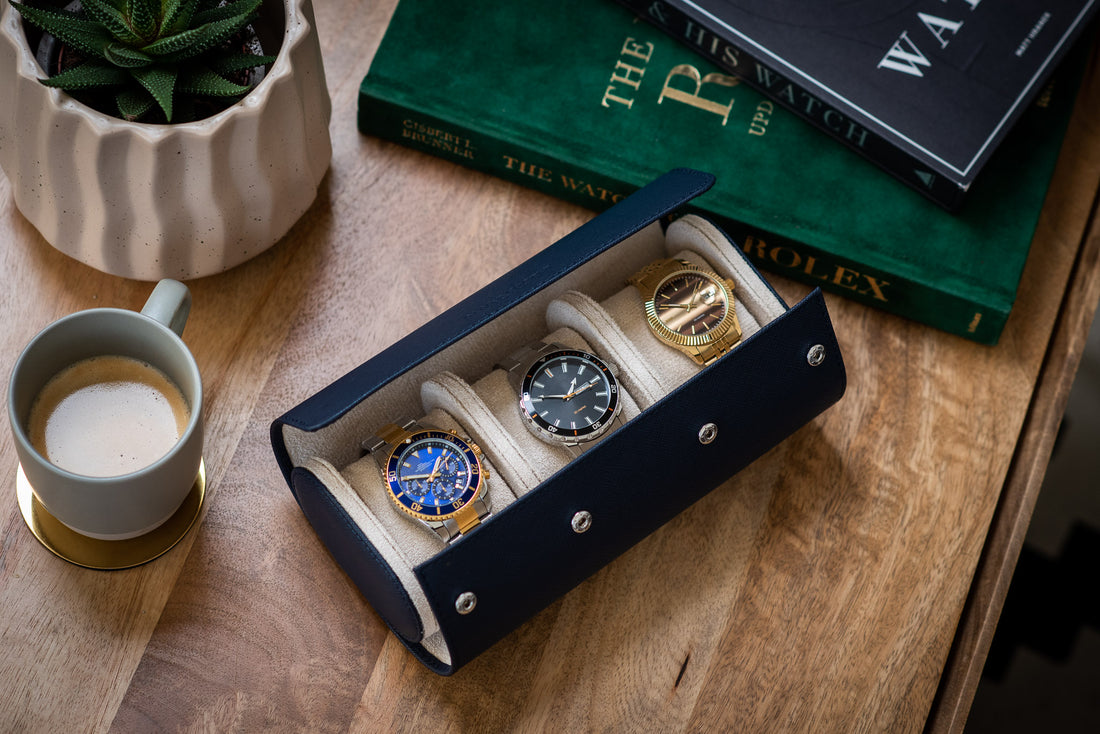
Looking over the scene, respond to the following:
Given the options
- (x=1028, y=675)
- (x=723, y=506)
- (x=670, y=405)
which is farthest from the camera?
(x=1028, y=675)

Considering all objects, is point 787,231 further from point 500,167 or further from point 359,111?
point 359,111

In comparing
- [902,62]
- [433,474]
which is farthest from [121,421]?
[902,62]

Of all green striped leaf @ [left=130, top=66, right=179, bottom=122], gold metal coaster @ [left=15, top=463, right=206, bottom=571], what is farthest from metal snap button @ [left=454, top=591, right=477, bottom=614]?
green striped leaf @ [left=130, top=66, right=179, bottom=122]

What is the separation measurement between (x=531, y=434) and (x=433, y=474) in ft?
0.27

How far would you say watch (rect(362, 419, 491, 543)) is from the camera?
2.40 feet

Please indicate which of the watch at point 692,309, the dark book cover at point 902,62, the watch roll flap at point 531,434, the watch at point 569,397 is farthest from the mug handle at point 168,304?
the dark book cover at point 902,62

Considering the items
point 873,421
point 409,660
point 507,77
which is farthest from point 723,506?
point 507,77

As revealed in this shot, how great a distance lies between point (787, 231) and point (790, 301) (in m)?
0.07

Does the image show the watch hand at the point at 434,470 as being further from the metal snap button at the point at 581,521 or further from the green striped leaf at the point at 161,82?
the green striped leaf at the point at 161,82

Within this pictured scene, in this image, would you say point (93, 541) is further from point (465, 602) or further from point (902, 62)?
point (902, 62)

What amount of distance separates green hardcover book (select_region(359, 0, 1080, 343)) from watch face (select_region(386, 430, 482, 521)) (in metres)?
0.30

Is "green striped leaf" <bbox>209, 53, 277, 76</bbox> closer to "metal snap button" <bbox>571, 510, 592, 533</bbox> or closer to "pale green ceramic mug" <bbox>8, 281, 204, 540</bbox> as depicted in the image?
"pale green ceramic mug" <bbox>8, 281, 204, 540</bbox>

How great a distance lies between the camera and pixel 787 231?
905 mm

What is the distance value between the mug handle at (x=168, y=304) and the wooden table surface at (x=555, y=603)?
118mm
